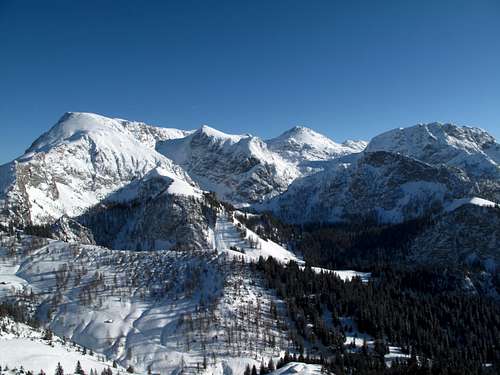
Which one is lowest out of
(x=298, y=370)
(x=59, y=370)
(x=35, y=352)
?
(x=298, y=370)

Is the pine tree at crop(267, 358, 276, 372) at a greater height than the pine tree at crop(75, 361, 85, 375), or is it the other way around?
the pine tree at crop(75, 361, 85, 375)

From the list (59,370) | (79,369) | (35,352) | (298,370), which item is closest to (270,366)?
(298,370)

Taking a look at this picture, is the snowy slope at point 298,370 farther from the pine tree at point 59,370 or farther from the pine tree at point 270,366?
the pine tree at point 59,370

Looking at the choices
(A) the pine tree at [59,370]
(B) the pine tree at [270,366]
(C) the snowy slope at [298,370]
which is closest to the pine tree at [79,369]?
(A) the pine tree at [59,370]

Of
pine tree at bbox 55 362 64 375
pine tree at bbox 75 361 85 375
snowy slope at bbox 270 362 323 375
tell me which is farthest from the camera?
snowy slope at bbox 270 362 323 375

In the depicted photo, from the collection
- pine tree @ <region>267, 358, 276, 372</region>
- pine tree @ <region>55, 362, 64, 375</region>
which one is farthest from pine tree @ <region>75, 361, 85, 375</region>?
pine tree @ <region>267, 358, 276, 372</region>

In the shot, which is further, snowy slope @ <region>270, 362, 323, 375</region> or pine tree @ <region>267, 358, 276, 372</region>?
pine tree @ <region>267, 358, 276, 372</region>

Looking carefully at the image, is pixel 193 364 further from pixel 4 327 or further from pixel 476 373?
pixel 476 373

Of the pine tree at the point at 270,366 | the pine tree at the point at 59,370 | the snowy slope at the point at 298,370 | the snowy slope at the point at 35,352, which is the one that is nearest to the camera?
the pine tree at the point at 59,370

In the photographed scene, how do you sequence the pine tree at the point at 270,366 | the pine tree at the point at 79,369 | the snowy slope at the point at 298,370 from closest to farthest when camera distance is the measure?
the pine tree at the point at 79,369
the snowy slope at the point at 298,370
the pine tree at the point at 270,366

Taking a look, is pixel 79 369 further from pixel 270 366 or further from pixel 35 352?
pixel 270 366

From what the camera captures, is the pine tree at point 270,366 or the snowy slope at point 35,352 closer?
the snowy slope at point 35,352

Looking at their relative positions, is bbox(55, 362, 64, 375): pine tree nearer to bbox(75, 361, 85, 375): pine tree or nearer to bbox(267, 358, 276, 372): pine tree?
bbox(75, 361, 85, 375): pine tree
